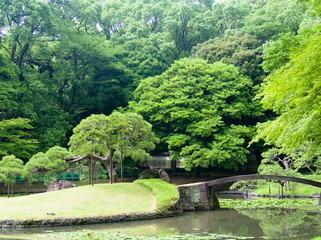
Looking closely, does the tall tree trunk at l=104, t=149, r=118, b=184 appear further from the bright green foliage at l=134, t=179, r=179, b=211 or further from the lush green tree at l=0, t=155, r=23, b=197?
the lush green tree at l=0, t=155, r=23, b=197

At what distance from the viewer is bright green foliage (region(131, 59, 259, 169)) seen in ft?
103

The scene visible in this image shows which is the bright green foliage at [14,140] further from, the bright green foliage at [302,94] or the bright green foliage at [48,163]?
the bright green foliage at [302,94]

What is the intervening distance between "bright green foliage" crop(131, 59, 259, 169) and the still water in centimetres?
1450

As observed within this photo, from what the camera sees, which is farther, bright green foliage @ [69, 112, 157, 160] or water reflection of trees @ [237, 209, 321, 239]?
bright green foliage @ [69, 112, 157, 160]

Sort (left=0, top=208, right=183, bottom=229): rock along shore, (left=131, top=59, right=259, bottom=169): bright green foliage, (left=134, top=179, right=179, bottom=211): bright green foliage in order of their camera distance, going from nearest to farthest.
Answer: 1. (left=0, top=208, right=183, bottom=229): rock along shore
2. (left=134, top=179, right=179, bottom=211): bright green foliage
3. (left=131, top=59, right=259, bottom=169): bright green foliage

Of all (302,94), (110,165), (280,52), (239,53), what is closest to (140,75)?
(239,53)

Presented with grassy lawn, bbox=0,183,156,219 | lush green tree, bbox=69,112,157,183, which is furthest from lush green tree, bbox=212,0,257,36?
grassy lawn, bbox=0,183,156,219

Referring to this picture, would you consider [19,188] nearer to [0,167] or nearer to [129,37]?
[0,167]

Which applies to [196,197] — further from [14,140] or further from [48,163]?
[14,140]

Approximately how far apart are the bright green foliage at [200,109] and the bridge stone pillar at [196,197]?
468 inches

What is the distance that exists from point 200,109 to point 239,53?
723 cm

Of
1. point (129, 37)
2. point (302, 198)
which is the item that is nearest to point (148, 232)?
point (302, 198)

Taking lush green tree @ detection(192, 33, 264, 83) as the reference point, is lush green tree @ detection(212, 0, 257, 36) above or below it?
above

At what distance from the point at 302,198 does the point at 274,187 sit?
239cm
